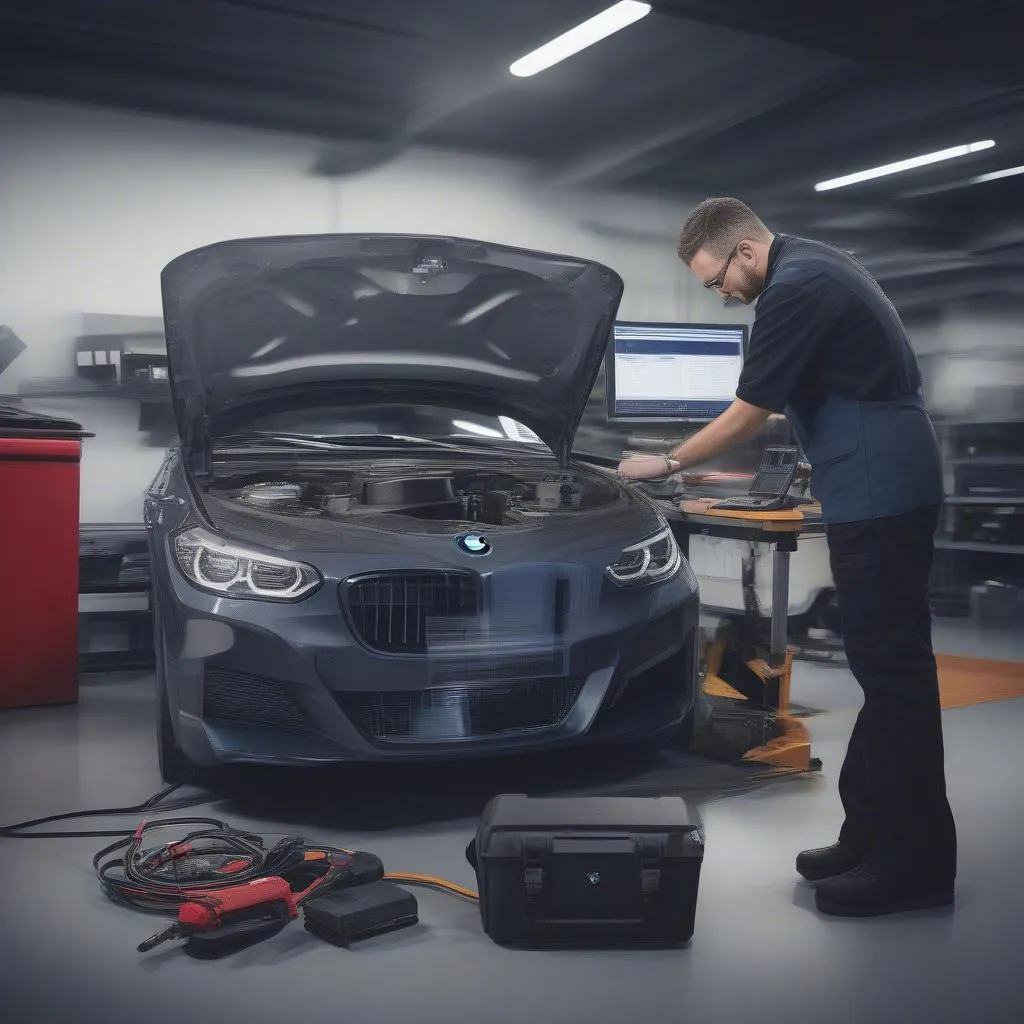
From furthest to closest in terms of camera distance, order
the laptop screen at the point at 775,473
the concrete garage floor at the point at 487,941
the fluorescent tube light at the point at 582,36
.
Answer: the fluorescent tube light at the point at 582,36, the laptop screen at the point at 775,473, the concrete garage floor at the point at 487,941

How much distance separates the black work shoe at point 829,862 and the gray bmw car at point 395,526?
58 cm

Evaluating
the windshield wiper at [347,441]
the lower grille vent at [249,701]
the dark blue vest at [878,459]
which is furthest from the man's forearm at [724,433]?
the windshield wiper at [347,441]

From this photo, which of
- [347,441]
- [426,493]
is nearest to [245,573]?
[426,493]

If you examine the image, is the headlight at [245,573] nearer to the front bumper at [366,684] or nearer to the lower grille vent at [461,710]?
the front bumper at [366,684]

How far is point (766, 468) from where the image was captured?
3.78m

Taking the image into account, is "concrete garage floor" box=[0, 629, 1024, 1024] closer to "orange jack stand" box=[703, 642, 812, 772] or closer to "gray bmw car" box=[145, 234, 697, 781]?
"orange jack stand" box=[703, 642, 812, 772]

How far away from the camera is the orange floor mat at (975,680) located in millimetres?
4156

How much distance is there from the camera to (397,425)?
11.5ft

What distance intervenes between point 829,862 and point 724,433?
2.96ft

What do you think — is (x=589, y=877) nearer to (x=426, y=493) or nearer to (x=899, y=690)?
(x=899, y=690)

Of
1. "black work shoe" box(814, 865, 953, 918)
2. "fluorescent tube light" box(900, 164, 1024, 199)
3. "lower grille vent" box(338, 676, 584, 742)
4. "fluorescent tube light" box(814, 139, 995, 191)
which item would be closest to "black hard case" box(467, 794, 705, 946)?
"black work shoe" box(814, 865, 953, 918)

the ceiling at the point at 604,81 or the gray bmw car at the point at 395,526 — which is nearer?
the gray bmw car at the point at 395,526

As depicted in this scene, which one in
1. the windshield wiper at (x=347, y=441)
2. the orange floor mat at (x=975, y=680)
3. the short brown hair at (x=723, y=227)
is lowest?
the orange floor mat at (x=975, y=680)

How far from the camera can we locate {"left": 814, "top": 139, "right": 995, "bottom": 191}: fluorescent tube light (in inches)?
262
